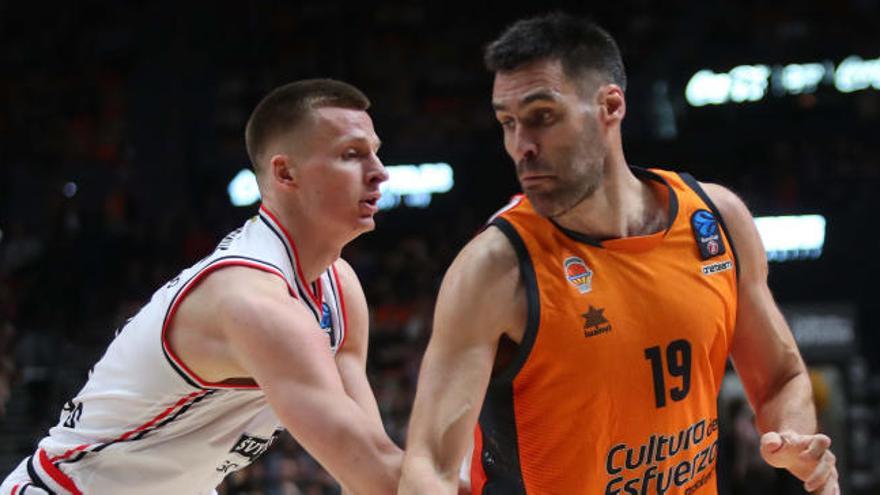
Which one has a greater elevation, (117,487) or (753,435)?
(117,487)

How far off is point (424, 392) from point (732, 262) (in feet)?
3.65

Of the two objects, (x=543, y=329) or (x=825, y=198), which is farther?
(x=825, y=198)

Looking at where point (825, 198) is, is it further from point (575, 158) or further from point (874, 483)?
point (575, 158)

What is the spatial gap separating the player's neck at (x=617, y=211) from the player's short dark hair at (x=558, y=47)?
12.2 inches

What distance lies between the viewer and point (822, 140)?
15.9 metres

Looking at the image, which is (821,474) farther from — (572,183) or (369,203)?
(369,203)

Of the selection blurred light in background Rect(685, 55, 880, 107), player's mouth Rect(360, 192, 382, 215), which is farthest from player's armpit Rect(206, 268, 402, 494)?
blurred light in background Rect(685, 55, 880, 107)

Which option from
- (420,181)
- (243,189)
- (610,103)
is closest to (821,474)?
(610,103)

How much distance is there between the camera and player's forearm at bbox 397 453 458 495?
3350 mm

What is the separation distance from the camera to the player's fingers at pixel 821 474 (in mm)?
3617

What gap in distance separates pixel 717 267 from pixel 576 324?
0.56 metres

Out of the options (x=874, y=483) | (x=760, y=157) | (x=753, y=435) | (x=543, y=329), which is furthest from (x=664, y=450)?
(x=760, y=157)

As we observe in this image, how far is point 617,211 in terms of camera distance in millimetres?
3795

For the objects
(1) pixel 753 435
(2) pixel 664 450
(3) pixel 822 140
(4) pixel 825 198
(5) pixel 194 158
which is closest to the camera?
(2) pixel 664 450
